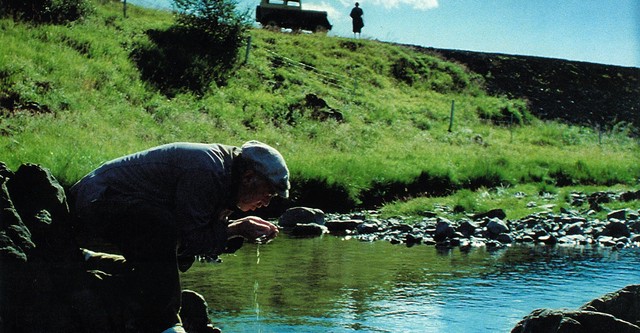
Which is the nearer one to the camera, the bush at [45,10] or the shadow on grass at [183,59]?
the bush at [45,10]

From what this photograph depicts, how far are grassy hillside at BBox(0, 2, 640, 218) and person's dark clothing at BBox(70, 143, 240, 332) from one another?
1040cm

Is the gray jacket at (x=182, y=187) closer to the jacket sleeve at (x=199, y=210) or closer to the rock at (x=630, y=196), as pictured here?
the jacket sleeve at (x=199, y=210)

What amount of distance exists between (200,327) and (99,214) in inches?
61.0

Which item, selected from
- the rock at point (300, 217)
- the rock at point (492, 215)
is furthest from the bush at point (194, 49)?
the rock at point (492, 215)

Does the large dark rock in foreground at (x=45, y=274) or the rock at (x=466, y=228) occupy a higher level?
the large dark rock in foreground at (x=45, y=274)

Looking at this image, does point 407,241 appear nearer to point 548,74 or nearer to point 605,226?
point 605,226

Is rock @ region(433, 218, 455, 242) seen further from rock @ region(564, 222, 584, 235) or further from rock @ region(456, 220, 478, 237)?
rock @ region(564, 222, 584, 235)

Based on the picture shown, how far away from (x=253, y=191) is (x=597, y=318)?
2.57 metres

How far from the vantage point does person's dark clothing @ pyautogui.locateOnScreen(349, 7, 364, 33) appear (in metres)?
48.4

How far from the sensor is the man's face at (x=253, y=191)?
5.03 m

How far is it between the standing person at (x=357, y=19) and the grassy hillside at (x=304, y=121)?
17.9 feet

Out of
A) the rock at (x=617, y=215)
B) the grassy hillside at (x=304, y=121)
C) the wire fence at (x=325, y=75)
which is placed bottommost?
the rock at (x=617, y=215)

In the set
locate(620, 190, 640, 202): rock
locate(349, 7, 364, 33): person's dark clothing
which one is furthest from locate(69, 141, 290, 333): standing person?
locate(349, 7, 364, 33): person's dark clothing

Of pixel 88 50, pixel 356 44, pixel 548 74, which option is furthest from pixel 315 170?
pixel 548 74
